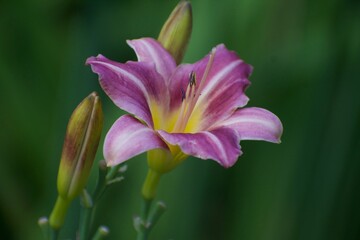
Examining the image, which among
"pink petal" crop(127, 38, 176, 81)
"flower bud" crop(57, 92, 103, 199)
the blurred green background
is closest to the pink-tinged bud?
"flower bud" crop(57, 92, 103, 199)

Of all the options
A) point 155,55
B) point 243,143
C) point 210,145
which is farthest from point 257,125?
point 243,143

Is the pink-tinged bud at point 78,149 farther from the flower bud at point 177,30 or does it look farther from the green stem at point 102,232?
the flower bud at point 177,30

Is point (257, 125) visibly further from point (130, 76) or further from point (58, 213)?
point (58, 213)

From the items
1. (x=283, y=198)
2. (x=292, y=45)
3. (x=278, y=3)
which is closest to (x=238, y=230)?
(x=283, y=198)

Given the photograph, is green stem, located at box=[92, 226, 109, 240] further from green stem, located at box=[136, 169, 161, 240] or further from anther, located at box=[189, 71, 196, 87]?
anther, located at box=[189, 71, 196, 87]

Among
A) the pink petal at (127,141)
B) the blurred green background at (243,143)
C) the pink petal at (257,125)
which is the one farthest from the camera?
the blurred green background at (243,143)

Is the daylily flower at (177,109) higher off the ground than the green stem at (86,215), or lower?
higher

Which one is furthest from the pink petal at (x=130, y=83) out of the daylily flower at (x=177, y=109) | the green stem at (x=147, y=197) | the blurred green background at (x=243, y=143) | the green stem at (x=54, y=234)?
the blurred green background at (x=243, y=143)

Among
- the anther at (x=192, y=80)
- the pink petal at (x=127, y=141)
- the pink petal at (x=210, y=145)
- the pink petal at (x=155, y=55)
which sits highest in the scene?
the pink petal at (x=155, y=55)
